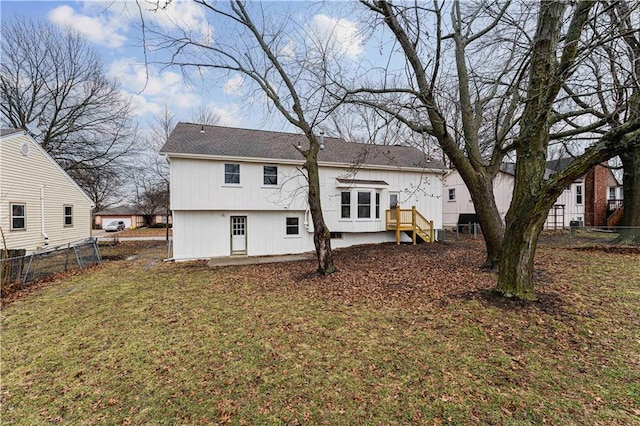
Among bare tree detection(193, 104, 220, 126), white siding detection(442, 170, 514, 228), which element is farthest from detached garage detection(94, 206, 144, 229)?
white siding detection(442, 170, 514, 228)

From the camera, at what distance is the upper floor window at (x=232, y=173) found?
12.8 meters

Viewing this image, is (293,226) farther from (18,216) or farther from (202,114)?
(202,114)

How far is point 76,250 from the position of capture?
11.1 metres

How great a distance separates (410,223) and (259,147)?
8.61 m

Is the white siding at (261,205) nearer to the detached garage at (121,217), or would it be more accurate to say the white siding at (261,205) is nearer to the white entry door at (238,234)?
the white entry door at (238,234)

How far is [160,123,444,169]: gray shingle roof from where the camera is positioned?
12.6 metres

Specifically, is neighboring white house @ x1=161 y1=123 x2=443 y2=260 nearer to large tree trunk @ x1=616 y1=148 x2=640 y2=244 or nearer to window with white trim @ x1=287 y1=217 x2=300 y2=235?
window with white trim @ x1=287 y1=217 x2=300 y2=235

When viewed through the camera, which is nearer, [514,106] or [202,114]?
[514,106]

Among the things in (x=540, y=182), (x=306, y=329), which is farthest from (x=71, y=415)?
(x=540, y=182)

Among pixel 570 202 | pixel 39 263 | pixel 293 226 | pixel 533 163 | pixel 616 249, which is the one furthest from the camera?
pixel 570 202

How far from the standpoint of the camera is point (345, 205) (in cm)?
1445

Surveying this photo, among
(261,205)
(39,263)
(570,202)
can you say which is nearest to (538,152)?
(261,205)

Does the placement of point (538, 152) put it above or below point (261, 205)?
above

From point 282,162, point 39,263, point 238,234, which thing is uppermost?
point 282,162
